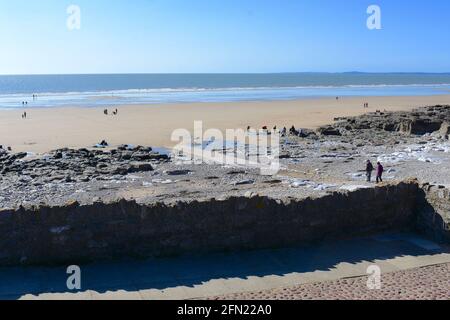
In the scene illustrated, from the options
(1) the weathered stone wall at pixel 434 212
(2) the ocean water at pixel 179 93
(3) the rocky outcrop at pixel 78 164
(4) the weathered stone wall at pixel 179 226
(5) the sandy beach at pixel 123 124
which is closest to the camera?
(4) the weathered stone wall at pixel 179 226

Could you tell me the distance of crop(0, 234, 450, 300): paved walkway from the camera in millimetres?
9477

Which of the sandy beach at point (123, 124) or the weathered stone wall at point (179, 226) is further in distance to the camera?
the sandy beach at point (123, 124)

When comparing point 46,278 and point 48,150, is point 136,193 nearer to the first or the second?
point 46,278

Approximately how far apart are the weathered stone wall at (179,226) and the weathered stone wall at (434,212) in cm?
87

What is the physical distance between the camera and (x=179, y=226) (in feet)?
37.2

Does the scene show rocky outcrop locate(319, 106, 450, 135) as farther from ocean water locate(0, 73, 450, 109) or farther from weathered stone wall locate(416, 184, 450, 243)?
ocean water locate(0, 73, 450, 109)

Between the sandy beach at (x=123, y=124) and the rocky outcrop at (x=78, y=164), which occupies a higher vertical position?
the sandy beach at (x=123, y=124)

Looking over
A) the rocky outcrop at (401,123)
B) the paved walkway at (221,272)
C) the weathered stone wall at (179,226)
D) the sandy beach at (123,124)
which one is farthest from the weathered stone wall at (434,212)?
the rocky outcrop at (401,123)

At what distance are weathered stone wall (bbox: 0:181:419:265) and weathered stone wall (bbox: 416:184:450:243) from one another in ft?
2.86

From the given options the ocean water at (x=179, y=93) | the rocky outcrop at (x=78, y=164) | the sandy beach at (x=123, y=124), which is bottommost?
the rocky outcrop at (x=78, y=164)

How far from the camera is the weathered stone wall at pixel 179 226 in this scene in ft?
34.9

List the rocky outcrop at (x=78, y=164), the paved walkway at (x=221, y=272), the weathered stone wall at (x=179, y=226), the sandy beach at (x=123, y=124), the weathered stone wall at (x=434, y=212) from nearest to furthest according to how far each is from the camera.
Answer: the paved walkway at (x=221, y=272)
the weathered stone wall at (x=179, y=226)
the weathered stone wall at (x=434, y=212)
the rocky outcrop at (x=78, y=164)
the sandy beach at (x=123, y=124)

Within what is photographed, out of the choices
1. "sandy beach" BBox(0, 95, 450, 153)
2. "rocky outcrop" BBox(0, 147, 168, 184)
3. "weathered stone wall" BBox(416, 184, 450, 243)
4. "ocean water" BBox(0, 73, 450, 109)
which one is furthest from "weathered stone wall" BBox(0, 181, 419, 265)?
"ocean water" BBox(0, 73, 450, 109)

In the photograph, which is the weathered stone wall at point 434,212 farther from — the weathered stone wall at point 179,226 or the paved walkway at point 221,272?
the weathered stone wall at point 179,226
